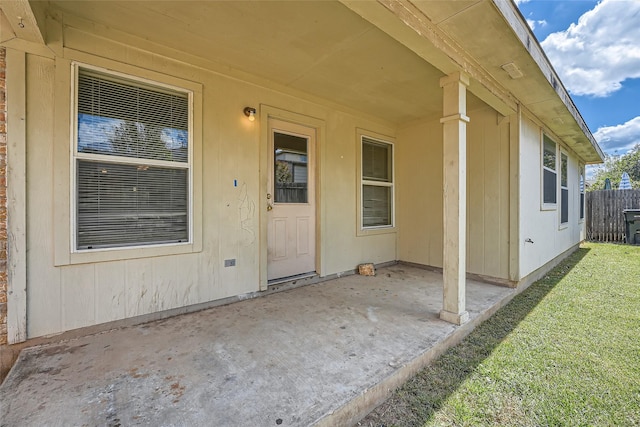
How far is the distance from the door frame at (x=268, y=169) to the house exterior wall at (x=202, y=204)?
32 mm

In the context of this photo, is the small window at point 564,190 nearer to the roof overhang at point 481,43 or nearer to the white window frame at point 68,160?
the roof overhang at point 481,43

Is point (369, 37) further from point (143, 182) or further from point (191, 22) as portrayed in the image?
point (143, 182)

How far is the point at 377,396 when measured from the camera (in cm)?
159

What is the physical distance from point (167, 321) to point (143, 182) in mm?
1308

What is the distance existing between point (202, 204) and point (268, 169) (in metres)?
0.97

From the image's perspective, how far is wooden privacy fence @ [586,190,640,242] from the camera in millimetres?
8656

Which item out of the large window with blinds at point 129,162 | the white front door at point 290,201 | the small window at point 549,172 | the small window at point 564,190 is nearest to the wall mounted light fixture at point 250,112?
the white front door at point 290,201

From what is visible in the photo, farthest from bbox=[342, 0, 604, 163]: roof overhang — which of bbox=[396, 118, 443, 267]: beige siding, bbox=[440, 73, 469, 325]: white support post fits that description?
bbox=[396, 118, 443, 267]: beige siding

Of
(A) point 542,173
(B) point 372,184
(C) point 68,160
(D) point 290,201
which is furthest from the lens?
(B) point 372,184

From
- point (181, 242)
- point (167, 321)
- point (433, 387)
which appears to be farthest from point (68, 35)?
point (433, 387)

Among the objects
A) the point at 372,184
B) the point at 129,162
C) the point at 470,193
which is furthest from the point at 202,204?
the point at 470,193

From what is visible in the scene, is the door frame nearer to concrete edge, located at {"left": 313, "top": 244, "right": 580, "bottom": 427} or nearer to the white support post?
the white support post

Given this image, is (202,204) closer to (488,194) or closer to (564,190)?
(488,194)

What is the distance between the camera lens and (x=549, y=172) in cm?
484
